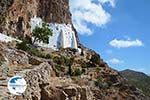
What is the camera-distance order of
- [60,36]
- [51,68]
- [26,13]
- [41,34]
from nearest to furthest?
[51,68] < [41,34] < [26,13] < [60,36]

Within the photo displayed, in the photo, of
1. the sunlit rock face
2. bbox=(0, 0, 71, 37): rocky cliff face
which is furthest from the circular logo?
the sunlit rock face

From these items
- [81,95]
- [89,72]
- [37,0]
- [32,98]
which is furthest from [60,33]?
[32,98]

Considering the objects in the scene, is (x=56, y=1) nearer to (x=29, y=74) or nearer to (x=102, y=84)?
(x=102, y=84)

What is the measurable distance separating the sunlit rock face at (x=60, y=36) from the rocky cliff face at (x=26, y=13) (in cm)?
118

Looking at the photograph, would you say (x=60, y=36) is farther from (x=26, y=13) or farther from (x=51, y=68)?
(x=51, y=68)

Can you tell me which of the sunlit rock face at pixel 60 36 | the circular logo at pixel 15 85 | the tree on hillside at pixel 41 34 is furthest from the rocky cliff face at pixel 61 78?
the sunlit rock face at pixel 60 36

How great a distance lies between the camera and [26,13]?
7225 cm

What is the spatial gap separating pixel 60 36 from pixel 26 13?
8403 millimetres

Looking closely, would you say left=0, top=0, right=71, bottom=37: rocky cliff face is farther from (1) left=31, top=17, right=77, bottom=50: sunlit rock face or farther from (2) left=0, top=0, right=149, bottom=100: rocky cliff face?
(1) left=31, top=17, right=77, bottom=50: sunlit rock face

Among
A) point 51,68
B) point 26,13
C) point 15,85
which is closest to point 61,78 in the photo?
point 51,68

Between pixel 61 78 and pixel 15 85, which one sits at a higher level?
pixel 61 78

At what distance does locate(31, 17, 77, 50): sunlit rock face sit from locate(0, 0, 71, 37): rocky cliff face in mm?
1184

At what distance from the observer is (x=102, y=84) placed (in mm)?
50875

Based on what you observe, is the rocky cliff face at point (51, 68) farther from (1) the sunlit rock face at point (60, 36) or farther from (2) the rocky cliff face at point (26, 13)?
(1) the sunlit rock face at point (60, 36)
